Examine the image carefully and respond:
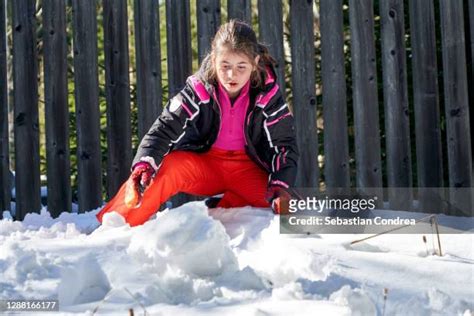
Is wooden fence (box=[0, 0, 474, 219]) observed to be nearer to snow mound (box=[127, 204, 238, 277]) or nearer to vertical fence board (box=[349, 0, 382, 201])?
vertical fence board (box=[349, 0, 382, 201])

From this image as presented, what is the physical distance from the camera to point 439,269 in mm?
2875

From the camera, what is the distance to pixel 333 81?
5020mm

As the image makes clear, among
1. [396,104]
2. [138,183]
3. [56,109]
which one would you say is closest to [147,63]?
[56,109]

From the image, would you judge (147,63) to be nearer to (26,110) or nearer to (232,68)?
(26,110)

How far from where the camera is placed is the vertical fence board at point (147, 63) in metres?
5.05

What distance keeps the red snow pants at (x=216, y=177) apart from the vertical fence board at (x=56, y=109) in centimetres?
111

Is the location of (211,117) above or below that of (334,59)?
below

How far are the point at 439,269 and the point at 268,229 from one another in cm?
78

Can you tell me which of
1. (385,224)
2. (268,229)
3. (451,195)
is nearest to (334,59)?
(451,195)

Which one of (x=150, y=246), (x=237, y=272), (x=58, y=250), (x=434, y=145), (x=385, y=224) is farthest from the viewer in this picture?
(x=434, y=145)

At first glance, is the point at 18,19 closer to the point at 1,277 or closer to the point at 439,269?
the point at 1,277

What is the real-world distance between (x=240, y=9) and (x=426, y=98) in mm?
1154

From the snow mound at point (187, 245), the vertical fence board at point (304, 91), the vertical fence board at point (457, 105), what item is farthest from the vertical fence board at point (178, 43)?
the snow mound at point (187, 245)

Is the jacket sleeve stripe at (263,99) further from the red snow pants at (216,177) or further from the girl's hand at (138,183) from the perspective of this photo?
the girl's hand at (138,183)
